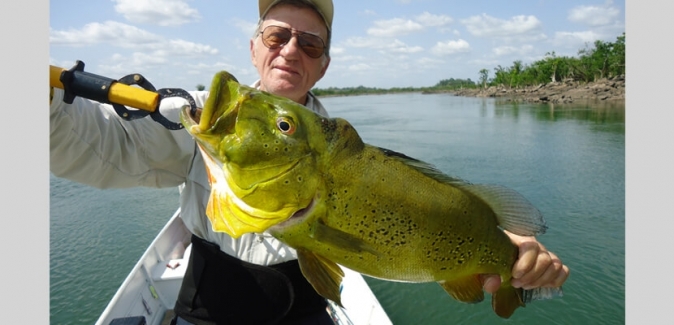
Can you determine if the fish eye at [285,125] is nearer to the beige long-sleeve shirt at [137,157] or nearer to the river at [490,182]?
the beige long-sleeve shirt at [137,157]

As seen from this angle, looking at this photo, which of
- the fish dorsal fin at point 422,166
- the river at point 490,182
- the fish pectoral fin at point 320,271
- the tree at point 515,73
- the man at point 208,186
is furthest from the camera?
the tree at point 515,73

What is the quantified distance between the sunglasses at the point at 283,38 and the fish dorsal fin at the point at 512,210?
1518mm

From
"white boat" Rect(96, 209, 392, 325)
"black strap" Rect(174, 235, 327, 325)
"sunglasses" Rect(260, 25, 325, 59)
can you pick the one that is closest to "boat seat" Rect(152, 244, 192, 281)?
"white boat" Rect(96, 209, 392, 325)

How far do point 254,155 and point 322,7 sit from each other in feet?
5.50

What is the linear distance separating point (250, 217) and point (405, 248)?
2.31ft

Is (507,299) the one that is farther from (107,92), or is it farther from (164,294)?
Answer: (164,294)

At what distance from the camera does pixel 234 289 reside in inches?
108

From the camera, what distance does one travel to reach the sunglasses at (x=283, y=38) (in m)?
2.82

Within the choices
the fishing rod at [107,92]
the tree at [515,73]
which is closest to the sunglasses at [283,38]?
the fishing rod at [107,92]

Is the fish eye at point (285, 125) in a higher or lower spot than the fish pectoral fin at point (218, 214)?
higher

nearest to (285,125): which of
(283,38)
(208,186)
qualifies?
(208,186)

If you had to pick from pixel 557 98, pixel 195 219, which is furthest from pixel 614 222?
pixel 557 98

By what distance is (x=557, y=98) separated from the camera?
61.4 m

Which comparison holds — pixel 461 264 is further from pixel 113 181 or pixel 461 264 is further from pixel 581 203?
pixel 581 203
